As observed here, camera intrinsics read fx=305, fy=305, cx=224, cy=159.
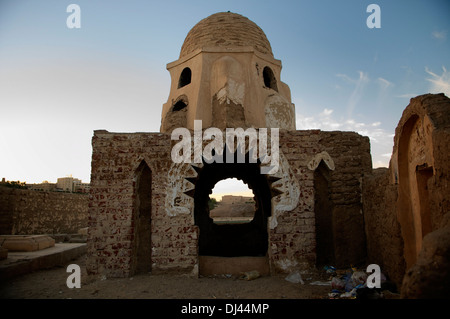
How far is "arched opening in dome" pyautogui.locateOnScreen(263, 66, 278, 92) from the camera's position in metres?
9.97

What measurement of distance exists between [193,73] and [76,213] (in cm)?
1077

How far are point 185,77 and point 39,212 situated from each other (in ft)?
28.3

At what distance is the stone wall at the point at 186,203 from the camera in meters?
5.89

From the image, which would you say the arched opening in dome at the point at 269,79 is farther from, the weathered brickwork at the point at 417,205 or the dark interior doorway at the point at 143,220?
the dark interior doorway at the point at 143,220

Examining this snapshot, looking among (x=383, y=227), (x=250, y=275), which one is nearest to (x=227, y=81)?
(x=250, y=275)

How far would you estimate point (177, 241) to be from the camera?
5.90 m

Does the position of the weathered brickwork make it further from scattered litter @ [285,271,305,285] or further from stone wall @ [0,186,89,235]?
stone wall @ [0,186,89,235]

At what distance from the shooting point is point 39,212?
12.9 meters

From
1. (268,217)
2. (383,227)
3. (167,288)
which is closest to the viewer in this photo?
(167,288)

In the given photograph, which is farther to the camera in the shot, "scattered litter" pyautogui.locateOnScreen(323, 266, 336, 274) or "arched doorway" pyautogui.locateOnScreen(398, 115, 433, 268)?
"scattered litter" pyautogui.locateOnScreen(323, 266, 336, 274)

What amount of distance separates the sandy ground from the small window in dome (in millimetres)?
6317

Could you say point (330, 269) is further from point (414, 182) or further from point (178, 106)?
point (178, 106)

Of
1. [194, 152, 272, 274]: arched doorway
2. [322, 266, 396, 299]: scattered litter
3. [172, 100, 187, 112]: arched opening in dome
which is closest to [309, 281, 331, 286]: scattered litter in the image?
[322, 266, 396, 299]: scattered litter

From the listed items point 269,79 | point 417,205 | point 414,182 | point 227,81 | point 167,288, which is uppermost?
point 269,79
